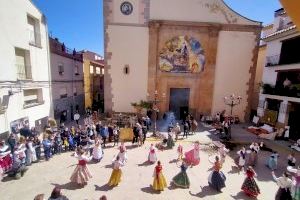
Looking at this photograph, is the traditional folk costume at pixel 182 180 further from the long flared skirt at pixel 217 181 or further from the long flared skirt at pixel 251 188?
the long flared skirt at pixel 251 188

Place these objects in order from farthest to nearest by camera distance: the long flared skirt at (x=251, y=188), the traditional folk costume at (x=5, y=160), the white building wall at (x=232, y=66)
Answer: the white building wall at (x=232, y=66) → the traditional folk costume at (x=5, y=160) → the long flared skirt at (x=251, y=188)

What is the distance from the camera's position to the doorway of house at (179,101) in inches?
748

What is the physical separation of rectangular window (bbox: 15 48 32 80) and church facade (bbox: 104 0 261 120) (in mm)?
6239

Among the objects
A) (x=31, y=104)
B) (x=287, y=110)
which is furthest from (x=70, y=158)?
(x=287, y=110)

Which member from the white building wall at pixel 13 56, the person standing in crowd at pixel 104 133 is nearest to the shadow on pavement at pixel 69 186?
the person standing in crowd at pixel 104 133

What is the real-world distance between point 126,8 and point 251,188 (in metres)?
15.7

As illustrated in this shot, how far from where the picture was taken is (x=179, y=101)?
19.2 meters

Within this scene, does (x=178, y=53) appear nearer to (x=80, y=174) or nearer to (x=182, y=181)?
(x=182, y=181)

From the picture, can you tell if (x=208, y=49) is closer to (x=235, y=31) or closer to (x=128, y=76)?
(x=235, y=31)

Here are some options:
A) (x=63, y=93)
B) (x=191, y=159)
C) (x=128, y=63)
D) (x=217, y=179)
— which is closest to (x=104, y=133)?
(x=191, y=159)

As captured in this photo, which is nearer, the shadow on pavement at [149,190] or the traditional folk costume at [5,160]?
the shadow on pavement at [149,190]

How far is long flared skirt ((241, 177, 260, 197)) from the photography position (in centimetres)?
752

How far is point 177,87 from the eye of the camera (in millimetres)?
18719

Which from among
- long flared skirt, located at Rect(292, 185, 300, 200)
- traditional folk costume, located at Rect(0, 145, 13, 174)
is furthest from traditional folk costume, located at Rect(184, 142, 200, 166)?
traditional folk costume, located at Rect(0, 145, 13, 174)
